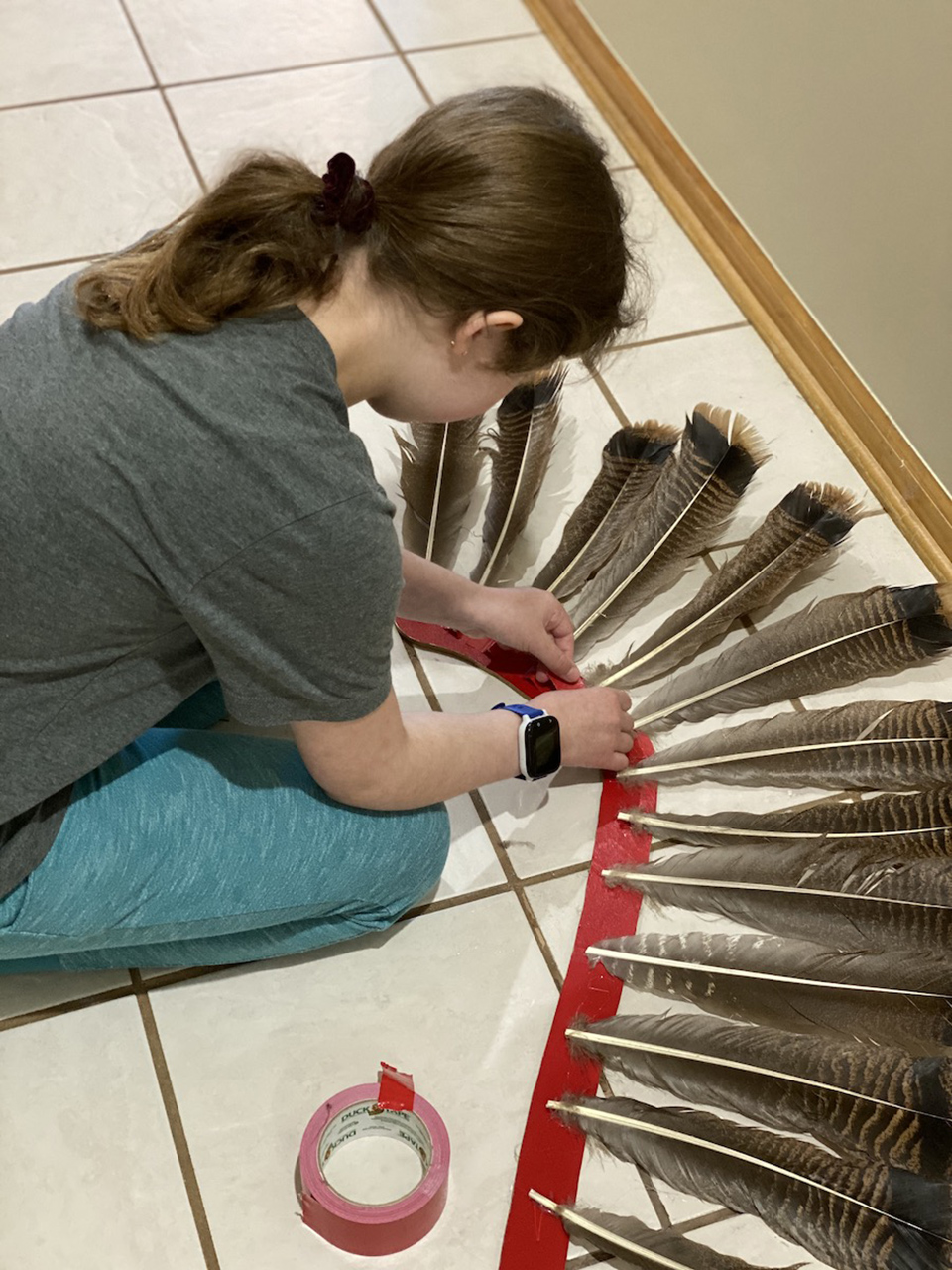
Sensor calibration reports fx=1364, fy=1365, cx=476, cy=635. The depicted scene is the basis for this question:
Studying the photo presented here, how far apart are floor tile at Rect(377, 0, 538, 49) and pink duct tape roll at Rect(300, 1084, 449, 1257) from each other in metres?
1.90

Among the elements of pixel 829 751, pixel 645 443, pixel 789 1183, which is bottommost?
pixel 789 1183

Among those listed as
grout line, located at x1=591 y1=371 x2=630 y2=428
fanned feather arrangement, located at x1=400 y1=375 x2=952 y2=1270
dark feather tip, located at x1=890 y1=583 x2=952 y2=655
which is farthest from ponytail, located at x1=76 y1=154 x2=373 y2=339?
grout line, located at x1=591 y1=371 x2=630 y2=428

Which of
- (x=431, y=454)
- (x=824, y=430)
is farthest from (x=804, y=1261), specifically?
(x=824, y=430)

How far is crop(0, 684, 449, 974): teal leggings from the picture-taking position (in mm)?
1201

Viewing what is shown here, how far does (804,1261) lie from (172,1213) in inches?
23.0

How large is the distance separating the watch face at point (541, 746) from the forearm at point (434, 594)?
0.20m

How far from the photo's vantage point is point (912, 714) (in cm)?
150

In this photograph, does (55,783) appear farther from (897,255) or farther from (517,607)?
(897,255)

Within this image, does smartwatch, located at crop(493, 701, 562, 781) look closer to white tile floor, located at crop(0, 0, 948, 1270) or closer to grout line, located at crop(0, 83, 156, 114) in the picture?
white tile floor, located at crop(0, 0, 948, 1270)

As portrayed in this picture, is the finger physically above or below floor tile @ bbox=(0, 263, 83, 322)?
below

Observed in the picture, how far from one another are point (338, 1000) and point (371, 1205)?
0.21 meters

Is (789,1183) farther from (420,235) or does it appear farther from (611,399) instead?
(611,399)

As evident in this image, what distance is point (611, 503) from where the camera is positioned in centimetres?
169

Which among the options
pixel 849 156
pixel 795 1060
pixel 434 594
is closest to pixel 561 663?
pixel 434 594
